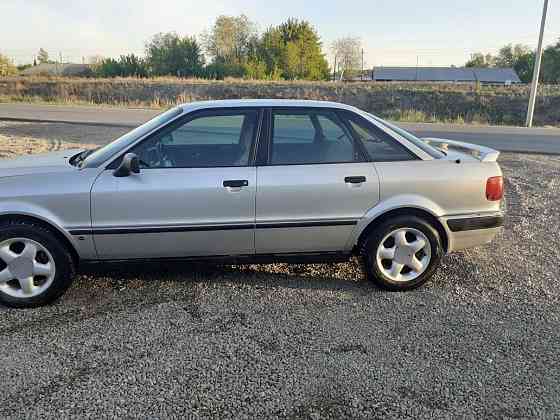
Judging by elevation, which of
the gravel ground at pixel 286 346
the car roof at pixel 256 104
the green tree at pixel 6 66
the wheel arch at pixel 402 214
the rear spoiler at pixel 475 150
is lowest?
the gravel ground at pixel 286 346

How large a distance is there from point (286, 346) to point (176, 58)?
218ft

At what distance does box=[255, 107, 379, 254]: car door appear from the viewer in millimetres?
3381

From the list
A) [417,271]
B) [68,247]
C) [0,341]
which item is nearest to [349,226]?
[417,271]

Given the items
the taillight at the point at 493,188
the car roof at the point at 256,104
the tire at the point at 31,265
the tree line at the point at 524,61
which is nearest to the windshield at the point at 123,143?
the car roof at the point at 256,104

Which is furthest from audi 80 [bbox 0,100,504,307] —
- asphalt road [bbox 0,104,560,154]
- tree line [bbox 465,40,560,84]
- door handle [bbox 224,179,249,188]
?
tree line [bbox 465,40,560,84]

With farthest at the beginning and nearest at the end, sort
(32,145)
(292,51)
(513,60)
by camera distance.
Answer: (513,60) → (292,51) → (32,145)

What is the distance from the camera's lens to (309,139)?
3615 millimetres

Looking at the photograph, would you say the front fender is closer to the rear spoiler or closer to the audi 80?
the audi 80

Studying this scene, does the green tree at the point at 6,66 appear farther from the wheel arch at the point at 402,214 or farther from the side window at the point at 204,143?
the wheel arch at the point at 402,214

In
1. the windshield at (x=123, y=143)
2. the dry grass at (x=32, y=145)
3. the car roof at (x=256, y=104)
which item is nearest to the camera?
the windshield at (x=123, y=143)

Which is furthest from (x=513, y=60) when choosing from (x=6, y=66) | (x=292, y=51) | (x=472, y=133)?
(x=6, y=66)

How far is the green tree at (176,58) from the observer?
6216 centimetres

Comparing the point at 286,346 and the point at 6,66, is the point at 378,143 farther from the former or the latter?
the point at 6,66

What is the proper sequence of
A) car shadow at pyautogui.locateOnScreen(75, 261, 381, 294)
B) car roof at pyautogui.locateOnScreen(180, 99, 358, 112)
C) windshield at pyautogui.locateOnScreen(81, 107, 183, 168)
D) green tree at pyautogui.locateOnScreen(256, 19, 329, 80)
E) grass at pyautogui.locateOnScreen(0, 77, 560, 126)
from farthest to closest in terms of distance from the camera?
green tree at pyautogui.locateOnScreen(256, 19, 329, 80), grass at pyautogui.locateOnScreen(0, 77, 560, 126), car shadow at pyautogui.locateOnScreen(75, 261, 381, 294), car roof at pyautogui.locateOnScreen(180, 99, 358, 112), windshield at pyautogui.locateOnScreen(81, 107, 183, 168)
